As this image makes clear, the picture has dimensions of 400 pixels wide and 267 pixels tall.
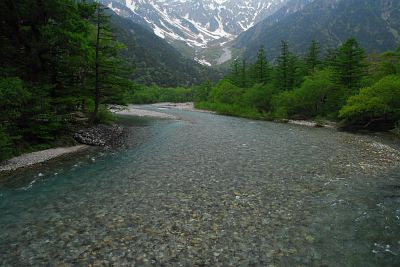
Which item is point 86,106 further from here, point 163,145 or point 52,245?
point 52,245

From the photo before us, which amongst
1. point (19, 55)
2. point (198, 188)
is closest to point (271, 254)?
point (198, 188)

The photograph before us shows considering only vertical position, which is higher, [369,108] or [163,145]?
[369,108]

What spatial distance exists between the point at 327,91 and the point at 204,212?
49.3 metres

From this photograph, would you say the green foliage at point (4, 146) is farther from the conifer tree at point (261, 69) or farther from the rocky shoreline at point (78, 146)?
the conifer tree at point (261, 69)

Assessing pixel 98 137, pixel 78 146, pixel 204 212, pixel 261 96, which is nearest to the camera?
pixel 204 212

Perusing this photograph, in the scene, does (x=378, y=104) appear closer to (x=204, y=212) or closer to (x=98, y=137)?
(x=98, y=137)

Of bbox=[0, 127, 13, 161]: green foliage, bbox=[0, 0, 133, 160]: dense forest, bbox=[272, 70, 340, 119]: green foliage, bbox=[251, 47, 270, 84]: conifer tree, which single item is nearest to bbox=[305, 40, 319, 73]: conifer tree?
bbox=[251, 47, 270, 84]: conifer tree

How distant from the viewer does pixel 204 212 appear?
42.4 feet

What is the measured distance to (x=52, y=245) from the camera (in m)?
10.1

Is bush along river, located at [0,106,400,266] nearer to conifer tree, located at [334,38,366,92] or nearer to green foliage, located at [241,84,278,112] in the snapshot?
conifer tree, located at [334,38,366,92]

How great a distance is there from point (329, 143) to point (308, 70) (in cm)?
4484

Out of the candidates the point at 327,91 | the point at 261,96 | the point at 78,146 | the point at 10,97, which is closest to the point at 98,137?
the point at 78,146

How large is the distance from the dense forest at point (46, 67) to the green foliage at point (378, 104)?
107 feet

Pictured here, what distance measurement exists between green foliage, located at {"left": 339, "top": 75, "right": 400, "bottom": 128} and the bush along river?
1906 centimetres
